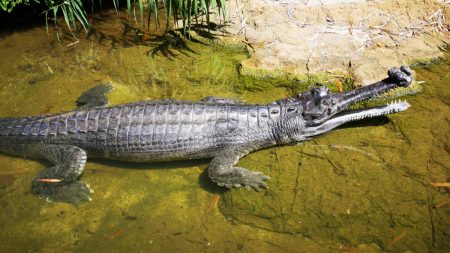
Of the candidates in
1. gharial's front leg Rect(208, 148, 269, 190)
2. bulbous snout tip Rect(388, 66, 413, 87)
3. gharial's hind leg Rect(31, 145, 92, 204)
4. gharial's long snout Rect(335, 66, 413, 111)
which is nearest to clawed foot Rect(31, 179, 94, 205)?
gharial's hind leg Rect(31, 145, 92, 204)

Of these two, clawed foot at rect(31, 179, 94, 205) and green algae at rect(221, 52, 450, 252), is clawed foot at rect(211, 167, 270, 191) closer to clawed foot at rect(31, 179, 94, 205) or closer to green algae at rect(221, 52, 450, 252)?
green algae at rect(221, 52, 450, 252)

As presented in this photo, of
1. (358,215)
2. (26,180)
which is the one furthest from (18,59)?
(358,215)

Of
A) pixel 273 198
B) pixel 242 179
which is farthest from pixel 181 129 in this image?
pixel 273 198

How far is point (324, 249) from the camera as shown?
10.5 feet

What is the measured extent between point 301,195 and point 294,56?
2300mm

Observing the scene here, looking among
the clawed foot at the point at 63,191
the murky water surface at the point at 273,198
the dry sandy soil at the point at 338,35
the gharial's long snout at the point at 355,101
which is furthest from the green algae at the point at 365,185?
the clawed foot at the point at 63,191

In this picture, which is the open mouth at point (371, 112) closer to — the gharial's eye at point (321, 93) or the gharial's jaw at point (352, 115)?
the gharial's jaw at point (352, 115)

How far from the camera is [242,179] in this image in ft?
13.0

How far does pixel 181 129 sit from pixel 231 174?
0.80 m

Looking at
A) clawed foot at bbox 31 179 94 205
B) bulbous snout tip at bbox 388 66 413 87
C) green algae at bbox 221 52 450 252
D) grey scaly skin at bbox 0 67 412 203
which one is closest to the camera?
green algae at bbox 221 52 450 252

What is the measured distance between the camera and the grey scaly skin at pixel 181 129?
4.32m

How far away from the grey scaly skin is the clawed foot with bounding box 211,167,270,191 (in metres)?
0.23

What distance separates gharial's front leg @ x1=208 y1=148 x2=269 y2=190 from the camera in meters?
3.90

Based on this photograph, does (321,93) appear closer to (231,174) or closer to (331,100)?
(331,100)
